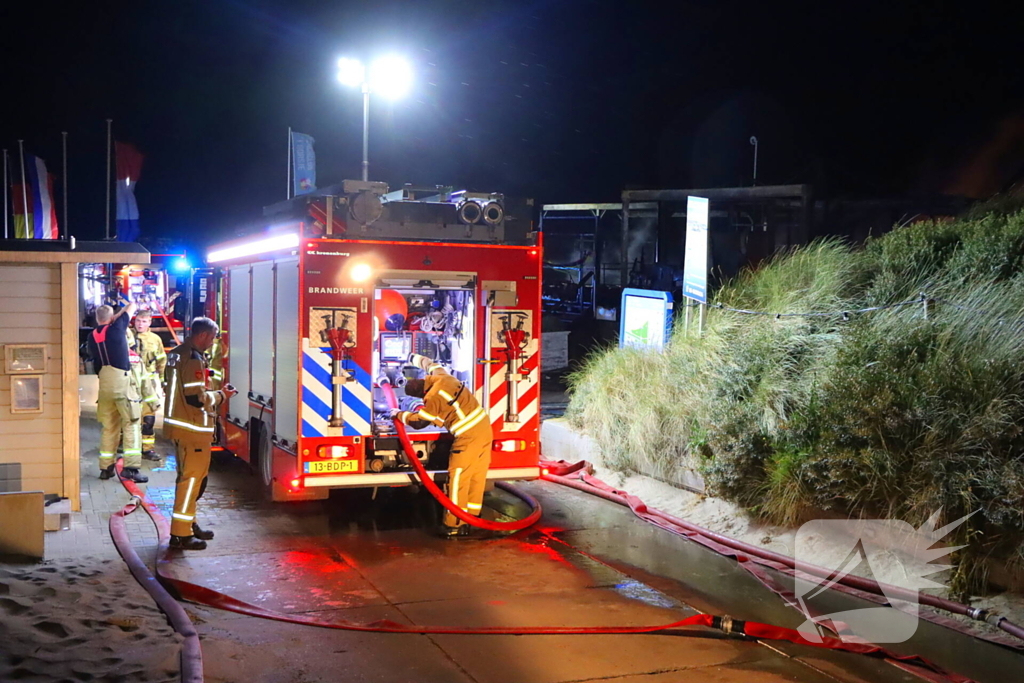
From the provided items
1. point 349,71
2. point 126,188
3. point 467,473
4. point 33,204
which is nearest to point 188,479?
point 467,473

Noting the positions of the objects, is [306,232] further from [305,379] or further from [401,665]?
[401,665]

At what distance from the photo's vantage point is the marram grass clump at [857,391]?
22.2 feet

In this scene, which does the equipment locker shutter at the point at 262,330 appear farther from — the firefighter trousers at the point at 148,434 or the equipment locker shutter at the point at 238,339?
the firefighter trousers at the point at 148,434

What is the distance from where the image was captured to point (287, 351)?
27.8 feet

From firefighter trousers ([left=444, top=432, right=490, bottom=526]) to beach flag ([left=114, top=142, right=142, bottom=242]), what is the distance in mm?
16150

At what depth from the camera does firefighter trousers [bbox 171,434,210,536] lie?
7484 millimetres

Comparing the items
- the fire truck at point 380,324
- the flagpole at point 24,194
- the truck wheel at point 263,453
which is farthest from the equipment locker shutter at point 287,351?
the flagpole at point 24,194

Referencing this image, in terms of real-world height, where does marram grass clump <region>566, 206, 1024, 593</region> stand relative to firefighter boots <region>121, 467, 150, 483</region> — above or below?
above

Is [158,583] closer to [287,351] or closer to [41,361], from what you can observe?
[287,351]

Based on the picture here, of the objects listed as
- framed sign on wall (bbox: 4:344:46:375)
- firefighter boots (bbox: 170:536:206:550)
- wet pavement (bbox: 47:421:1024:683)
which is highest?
framed sign on wall (bbox: 4:344:46:375)

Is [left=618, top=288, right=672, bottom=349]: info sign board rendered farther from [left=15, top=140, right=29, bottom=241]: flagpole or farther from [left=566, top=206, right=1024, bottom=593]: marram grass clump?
[left=15, top=140, right=29, bottom=241]: flagpole

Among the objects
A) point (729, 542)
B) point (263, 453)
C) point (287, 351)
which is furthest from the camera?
point (263, 453)

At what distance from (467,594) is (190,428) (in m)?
2.66

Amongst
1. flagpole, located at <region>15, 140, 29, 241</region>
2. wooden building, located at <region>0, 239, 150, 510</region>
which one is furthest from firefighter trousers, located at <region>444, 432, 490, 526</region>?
flagpole, located at <region>15, 140, 29, 241</region>
